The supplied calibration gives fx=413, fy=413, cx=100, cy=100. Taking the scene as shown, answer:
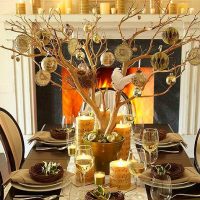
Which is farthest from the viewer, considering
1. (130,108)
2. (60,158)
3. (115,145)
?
(130,108)

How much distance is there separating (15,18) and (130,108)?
Answer: 1555 millimetres

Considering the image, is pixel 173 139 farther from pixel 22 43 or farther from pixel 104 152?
pixel 22 43

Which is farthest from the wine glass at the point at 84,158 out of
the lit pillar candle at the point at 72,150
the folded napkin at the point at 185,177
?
the lit pillar candle at the point at 72,150

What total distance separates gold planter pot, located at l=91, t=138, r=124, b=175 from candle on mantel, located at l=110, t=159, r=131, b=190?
0.34 feet

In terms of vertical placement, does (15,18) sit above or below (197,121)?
above

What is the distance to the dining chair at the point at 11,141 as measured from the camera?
2.51 meters

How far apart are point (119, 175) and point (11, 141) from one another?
103 centimetres

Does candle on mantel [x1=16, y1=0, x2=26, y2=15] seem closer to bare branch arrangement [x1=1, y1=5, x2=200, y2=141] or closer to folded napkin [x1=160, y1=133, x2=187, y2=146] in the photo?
bare branch arrangement [x1=1, y1=5, x2=200, y2=141]

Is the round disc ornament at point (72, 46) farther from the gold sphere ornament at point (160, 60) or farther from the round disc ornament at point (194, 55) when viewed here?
the round disc ornament at point (194, 55)

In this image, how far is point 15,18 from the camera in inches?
154

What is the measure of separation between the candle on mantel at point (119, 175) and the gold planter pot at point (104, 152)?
10cm

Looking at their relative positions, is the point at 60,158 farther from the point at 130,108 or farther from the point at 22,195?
the point at 130,108


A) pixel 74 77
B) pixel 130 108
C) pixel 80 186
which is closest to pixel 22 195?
pixel 80 186

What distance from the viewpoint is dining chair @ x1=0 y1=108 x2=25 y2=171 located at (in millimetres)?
2512
